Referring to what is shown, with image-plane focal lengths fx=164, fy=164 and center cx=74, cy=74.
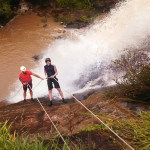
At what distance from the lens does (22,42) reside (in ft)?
41.4

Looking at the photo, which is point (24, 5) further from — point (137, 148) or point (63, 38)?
point (137, 148)

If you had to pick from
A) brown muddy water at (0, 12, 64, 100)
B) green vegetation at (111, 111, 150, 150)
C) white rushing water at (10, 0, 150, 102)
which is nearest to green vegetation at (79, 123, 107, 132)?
green vegetation at (111, 111, 150, 150)

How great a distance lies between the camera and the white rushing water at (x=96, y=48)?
7535mm

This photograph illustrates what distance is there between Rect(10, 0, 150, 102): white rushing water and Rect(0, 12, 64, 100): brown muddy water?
93 cm

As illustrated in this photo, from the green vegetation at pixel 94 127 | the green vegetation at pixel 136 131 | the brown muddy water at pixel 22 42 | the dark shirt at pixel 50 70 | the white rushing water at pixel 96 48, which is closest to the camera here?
the green vegetation at pixel 136 131

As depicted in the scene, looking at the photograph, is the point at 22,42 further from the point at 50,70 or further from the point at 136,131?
the point at 136,131

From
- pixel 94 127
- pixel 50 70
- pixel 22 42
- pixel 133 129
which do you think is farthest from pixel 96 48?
pixel 133 129

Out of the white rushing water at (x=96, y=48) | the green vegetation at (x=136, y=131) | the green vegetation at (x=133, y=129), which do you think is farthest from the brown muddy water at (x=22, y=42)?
the green vegetation at (x=136, y=131)

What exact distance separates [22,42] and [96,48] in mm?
6024

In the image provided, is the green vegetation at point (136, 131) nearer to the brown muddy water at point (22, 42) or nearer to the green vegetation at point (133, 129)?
the green vegetation at point (133, 129)

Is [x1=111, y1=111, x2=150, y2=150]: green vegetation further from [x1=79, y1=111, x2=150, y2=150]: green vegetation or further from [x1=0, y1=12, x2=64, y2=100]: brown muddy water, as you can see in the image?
[x1=0, y1=12, x2=64, y2=100]: brown muddy water

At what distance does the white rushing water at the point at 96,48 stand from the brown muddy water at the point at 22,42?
3.06ft

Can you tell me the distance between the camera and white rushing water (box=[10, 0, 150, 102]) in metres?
7.54

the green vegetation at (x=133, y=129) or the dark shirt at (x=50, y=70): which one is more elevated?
the dark shirt at (x=50, y=70)
